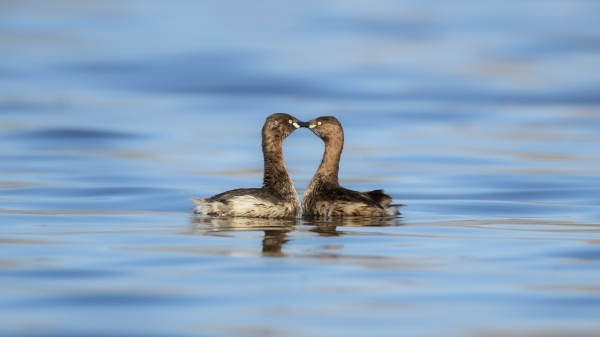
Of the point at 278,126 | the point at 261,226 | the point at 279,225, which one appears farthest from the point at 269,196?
the point at 278,126

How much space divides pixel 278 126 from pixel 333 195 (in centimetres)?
109

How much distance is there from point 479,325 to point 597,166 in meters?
13.2

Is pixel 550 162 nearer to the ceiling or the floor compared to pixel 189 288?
nearer to the ceiling

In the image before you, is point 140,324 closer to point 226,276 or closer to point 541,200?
point 226,276

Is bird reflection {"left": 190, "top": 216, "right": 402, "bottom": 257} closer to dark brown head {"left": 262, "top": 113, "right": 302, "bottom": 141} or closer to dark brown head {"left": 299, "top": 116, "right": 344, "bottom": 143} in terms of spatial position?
dark brown head {"left": 262, "top": 113, "right": 302, "bottom": 141}

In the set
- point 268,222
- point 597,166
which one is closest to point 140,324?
point 268,222

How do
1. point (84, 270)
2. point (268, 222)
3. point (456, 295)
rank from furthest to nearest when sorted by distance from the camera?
1. point (268, 222)
2. point (84, 270)
3. point (456, 295)

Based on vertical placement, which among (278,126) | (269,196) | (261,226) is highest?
(278,126)

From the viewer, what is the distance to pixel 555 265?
10438 millimetres

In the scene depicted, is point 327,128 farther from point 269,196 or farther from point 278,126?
point 269,196

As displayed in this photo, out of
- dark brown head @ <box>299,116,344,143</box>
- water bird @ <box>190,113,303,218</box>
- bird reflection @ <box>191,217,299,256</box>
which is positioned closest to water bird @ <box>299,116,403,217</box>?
dark brown head @ <box>299,116,344,143</box>

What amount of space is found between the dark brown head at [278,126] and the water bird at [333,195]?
5.9 inches

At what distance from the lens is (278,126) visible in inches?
574

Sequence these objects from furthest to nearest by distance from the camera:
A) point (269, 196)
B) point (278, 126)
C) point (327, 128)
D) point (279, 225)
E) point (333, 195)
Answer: point (327, 128) < point (278, 126) < point (333, 195) < point (269, 196) < point (279, 225)
